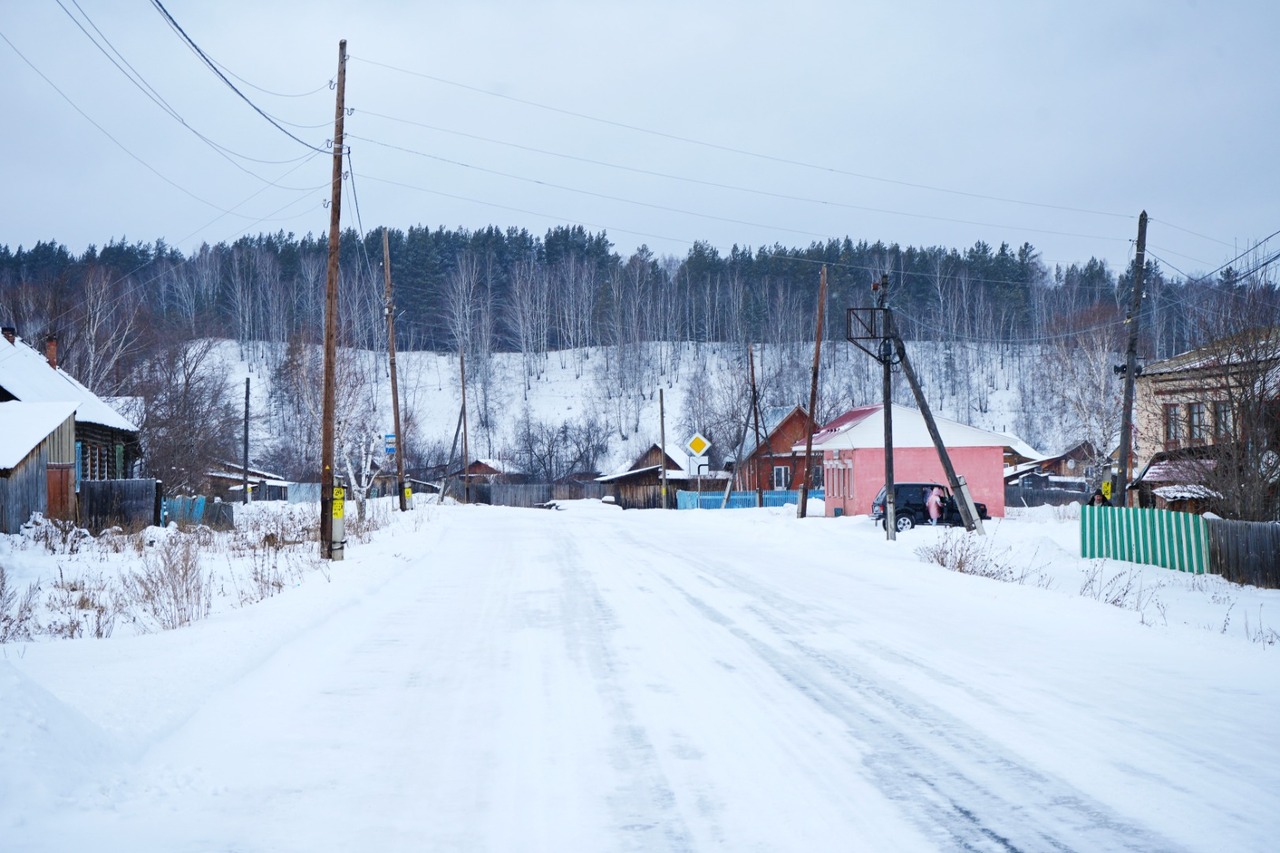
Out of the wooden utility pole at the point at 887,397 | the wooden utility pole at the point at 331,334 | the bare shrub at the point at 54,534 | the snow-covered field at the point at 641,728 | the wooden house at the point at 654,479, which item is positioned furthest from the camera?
the wooden house at the point at 654,479

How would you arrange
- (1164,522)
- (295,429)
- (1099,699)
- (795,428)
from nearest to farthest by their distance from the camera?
(1099,699), (1164,522), (795,428), (295,429)

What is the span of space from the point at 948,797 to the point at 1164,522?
19616 mm

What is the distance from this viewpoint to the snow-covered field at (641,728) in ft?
14.6

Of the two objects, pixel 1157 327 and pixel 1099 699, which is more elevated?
pixel 1157 327

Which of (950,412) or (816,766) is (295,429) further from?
(816,766)

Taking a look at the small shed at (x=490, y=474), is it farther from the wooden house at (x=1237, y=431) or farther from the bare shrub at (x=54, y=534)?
the wooden house at (x=1237, y=431)

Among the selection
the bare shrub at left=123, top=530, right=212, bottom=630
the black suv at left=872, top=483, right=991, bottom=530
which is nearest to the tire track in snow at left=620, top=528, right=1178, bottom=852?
the bare shrub at left=123, top=530, right=212, bottom=630

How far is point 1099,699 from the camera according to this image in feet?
22.6

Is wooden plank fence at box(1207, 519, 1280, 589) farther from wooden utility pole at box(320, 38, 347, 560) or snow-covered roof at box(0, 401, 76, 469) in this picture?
snow-covered roof at box(0, 401, 76, 469)

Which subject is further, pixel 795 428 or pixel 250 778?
pixel 795 428

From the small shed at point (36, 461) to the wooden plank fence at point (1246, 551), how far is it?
27.0m

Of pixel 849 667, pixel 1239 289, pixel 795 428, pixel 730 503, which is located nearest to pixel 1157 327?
pixel 795 428

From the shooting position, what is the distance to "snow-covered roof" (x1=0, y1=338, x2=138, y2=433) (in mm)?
29125

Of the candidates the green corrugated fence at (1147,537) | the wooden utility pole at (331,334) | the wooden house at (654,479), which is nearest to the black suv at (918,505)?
the green corrugated fence at (1147,537)
